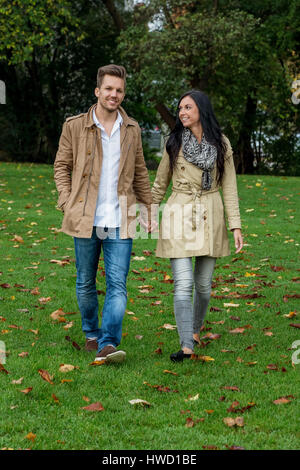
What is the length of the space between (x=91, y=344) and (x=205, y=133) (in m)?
1.90

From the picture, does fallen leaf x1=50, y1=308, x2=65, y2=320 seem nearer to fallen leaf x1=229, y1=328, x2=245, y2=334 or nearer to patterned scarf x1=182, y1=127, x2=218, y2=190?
fallen leaf x1=229, y1=328, x2=245, y2=334

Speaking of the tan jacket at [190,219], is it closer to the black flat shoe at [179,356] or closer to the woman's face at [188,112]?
the woman's face at [188,112]

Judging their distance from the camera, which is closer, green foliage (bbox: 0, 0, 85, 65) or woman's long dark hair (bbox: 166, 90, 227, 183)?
woman's long dark hair (bbox: 166, 90, 227, 183)

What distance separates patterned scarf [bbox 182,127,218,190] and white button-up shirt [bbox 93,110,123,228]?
0.53m

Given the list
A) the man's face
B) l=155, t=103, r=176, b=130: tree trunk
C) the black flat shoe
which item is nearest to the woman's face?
the man's face

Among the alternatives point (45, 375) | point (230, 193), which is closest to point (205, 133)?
point (230, 193)

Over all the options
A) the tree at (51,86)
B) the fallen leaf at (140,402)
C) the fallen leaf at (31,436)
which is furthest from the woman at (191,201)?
the tree at (51,86)

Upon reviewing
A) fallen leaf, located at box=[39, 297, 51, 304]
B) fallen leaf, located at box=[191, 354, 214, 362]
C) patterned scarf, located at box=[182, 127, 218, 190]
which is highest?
A: patterned scarf, located at box=[182, 127, 218, 190]

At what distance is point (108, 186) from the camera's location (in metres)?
4.97

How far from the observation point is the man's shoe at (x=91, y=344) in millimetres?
5469

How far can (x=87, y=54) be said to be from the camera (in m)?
27.0

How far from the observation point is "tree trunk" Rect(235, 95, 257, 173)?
2528cm
